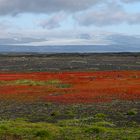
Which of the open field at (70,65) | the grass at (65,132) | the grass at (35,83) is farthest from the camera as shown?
the open field at (70,65)

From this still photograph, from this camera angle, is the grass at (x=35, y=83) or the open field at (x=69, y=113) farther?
the grass at (x=35, y=83)

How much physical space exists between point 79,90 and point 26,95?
6658 mm

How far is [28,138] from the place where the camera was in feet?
A: 69.7

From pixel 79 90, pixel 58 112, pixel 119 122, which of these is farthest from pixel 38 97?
pixel 119 122

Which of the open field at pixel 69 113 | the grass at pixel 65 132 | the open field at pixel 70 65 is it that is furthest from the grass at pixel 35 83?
the open field at pixel 70 65

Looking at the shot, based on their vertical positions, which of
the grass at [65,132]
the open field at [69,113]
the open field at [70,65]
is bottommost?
the open field at [70,65]

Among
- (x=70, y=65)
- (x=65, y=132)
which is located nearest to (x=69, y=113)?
(x=65, y=132)

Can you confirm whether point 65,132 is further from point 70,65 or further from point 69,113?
point 70,65

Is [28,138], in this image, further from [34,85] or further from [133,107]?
[34,85]

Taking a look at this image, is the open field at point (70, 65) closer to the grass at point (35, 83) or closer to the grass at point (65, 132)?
the grass at point (35, 83)

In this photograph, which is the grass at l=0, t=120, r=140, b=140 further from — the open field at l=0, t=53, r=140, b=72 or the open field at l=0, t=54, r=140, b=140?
the open field at l=0, t=53, r=140, b=72

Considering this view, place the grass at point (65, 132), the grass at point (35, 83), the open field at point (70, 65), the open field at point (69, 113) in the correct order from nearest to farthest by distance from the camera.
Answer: the grass at point (65, 132)
the open field at point (69, 113)
the grass at point (35, 83)
the open field at point (70, 65)

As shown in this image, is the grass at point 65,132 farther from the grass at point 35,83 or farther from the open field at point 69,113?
the grass at point 35,83

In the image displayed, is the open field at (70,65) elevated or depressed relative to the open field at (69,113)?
depressed
